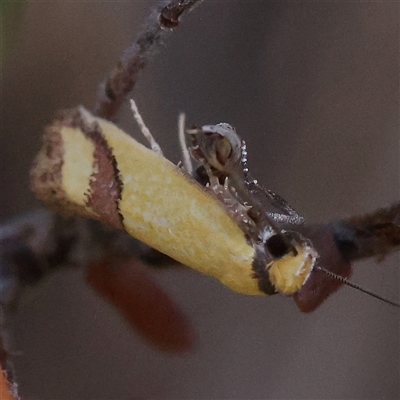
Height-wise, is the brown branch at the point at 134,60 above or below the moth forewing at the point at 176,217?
above

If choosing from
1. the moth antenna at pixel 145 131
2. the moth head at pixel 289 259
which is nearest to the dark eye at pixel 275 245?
the moth head at pixel 289 259

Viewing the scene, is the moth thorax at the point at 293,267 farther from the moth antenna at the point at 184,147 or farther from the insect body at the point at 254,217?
the moth antenna at the point at 184,147

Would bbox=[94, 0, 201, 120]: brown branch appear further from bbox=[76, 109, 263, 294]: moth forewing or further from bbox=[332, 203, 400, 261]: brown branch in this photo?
bbox=[332, 203, 400, 261]: brown branch

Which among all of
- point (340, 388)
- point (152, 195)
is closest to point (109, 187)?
point (152, 195)

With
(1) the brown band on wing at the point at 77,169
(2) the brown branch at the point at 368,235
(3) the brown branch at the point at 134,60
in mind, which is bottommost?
(1) the brown band on wing at the point at 77,169

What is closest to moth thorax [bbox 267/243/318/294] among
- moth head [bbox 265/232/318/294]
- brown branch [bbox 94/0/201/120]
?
moth head [bbox 265/232/318/294]

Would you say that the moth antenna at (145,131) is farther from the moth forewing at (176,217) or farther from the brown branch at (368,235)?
the brown branch at (368,235)

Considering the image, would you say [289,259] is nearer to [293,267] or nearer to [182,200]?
[293,267]

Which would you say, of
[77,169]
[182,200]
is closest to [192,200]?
[182,200]

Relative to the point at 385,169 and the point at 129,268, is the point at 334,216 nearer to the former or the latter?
the point at 385,169
